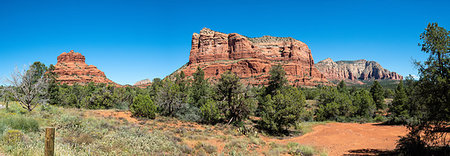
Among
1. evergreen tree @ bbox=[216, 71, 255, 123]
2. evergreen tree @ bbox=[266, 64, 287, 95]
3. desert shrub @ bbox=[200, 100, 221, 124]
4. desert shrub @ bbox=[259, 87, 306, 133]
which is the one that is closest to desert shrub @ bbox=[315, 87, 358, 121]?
evergreen tree @ bbox=[266, 64, 287, 95]

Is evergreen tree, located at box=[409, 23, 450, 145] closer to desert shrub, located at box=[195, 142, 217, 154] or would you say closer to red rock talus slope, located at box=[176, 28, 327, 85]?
desert shrub, located at box=[195, 142, 217, 154]

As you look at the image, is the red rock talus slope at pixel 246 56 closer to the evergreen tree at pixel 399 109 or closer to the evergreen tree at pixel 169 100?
the evergreen tree at pixel 399 109

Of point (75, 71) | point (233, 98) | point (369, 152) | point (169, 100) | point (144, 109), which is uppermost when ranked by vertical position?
point (75, 71)

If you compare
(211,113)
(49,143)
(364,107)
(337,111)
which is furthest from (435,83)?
(364,107)

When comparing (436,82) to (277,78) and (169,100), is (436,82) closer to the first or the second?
(277,78)

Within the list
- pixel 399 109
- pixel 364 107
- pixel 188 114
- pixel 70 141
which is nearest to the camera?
pixel 70 141

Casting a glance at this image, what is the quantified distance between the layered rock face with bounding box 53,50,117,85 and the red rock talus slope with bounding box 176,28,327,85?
48645mm

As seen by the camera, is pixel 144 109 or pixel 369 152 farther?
pixel 144 109

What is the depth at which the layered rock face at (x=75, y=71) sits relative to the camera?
10425 cm

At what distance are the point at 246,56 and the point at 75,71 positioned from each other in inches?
3952

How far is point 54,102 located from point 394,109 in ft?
163

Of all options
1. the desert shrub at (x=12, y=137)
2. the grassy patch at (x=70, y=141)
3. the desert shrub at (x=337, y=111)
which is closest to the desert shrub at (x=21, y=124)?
the grassy patch at (x=70, y=141)

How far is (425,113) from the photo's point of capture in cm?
901

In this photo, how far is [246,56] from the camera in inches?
5069
